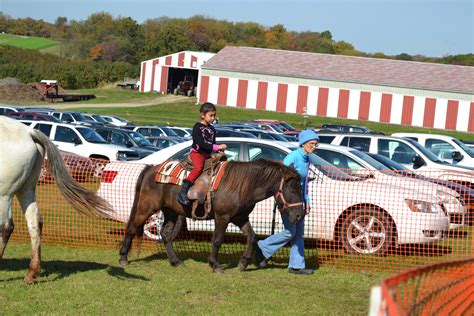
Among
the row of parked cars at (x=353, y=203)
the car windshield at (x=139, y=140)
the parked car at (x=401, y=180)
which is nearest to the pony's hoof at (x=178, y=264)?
the row of parked cars at (x=353, y=203)

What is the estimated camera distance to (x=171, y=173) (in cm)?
1082

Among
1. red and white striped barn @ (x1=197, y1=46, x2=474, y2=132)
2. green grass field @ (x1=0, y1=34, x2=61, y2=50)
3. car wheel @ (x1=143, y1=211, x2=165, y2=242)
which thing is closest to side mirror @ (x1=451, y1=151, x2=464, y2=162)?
car wheel @ (x1=143, y1=211, x2=165, y2=242)

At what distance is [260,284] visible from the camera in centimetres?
985

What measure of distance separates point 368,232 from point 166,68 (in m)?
73.4

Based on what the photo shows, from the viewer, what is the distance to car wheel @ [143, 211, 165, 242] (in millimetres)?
12602

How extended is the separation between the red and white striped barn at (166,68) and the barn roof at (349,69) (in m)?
6.10

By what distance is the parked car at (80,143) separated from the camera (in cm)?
2430

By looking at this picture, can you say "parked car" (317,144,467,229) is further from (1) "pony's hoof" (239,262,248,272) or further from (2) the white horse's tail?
(2) the white horse's tail

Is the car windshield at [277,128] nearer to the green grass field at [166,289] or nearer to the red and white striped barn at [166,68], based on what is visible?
the green grass field at [166,289]

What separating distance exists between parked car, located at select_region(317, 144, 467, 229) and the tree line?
316 ft

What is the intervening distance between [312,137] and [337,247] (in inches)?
90.5

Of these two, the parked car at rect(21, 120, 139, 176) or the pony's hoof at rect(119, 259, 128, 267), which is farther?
the parked car at rect(21, 120, 139, 176)

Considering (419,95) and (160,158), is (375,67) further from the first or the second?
(160,158)

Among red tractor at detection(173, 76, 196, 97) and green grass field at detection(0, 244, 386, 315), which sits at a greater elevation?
red tractor at detection(173, 76, 196, 97)
